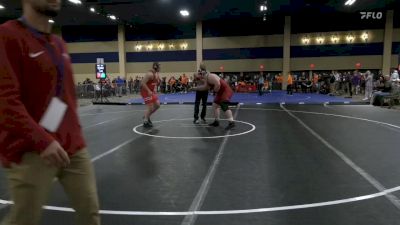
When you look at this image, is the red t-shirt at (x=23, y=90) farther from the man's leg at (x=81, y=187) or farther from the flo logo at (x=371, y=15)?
the flo logo at (x=371, y=15)

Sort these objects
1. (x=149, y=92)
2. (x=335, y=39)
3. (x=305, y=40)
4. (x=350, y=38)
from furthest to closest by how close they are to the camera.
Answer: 1. (x=305, y=40)
2. (x=335, y=39)
3. (x=350, y=38)
4. (x=149, y=92)

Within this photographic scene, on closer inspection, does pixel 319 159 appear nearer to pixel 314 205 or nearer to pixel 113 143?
pixel 314 205

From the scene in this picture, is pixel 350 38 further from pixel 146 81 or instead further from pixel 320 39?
pixel 146 81

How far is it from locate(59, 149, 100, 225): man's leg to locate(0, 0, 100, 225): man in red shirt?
0.03m

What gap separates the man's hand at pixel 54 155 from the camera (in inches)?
65.4

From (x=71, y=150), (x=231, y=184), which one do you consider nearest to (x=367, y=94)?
(x=231, y=184)

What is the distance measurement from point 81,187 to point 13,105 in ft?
1.90

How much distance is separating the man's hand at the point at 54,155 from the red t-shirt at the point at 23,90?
3cm

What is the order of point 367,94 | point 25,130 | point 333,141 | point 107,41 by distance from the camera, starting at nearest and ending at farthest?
point 25,130, point 333,141, point 367,94, point 107,41

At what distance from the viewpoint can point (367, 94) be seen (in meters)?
19.2

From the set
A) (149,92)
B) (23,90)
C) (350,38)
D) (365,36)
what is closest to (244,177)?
(23,90)

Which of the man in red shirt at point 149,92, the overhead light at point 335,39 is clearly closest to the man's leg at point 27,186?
the man in red shirt at point 149,92

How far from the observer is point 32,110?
174 cm

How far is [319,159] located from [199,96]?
16.5 ft
